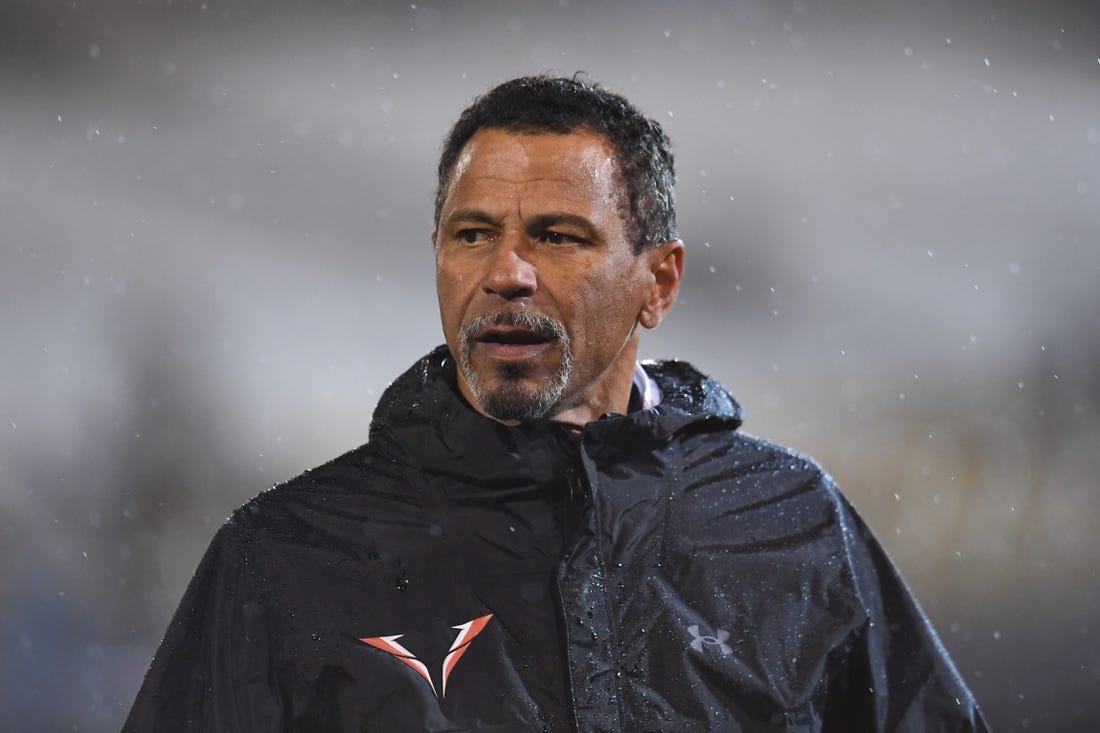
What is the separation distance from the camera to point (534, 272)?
1862mm

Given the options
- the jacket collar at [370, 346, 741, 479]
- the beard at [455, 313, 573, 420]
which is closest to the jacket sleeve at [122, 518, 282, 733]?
Result: the jacket collar at [370, 346, 741, 479]

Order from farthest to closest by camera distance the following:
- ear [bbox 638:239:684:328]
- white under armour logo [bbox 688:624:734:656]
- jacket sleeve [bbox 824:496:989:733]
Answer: ear [bbox 638:239:684:328] → jacket sleeve [bbox 824:496:989:733] → white under armour logo [bbox 688:624:734:656]

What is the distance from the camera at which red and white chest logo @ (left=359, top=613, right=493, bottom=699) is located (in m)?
1.69

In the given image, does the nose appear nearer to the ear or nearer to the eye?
the eye

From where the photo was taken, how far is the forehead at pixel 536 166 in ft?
6.24

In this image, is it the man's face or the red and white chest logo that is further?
the man's face

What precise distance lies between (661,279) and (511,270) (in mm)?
380

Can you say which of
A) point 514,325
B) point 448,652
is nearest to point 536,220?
point 514,325

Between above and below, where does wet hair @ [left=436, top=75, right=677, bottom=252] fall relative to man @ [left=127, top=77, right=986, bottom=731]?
above

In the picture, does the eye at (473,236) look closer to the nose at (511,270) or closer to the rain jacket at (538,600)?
the nose at (511,270)

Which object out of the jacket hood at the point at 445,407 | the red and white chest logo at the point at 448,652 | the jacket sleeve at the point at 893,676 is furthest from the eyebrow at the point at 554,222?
the jacket sleeve at the point at 893,676

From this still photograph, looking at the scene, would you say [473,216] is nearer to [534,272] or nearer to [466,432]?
[534,272]

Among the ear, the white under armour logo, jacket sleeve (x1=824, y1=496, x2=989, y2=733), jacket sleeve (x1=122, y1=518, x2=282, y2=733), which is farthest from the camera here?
the ear

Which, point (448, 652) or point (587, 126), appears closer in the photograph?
point (448, 652)
